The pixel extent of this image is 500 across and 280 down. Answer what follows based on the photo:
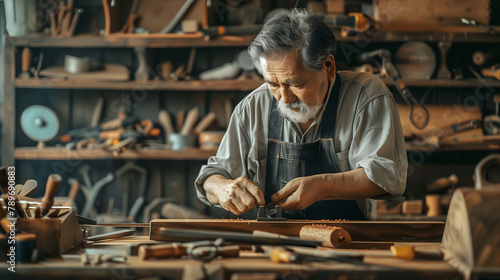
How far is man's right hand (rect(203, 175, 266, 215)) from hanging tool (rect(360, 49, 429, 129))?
2139 mm

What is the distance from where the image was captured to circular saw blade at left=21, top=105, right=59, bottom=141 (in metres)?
4.26

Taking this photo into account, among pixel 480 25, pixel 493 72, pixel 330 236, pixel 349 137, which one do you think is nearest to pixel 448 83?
pixel 493 72

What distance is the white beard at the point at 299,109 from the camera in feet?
7.59

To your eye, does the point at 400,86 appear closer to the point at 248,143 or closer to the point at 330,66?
the point at 330,66

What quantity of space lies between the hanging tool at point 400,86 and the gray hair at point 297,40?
171 centimetres

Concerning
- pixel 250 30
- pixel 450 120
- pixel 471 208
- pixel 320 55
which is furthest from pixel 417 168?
pixel 471 208

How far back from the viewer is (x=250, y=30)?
393 cm

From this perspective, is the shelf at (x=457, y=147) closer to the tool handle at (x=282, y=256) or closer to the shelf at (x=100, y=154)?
the shelf at (x=100, y=154)

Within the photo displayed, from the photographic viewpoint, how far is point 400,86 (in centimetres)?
387

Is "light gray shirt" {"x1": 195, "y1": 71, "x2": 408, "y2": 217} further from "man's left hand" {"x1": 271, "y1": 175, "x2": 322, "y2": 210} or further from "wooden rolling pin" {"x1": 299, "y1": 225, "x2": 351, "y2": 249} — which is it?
"wooden rolling pin" {"x1": 299, "y1": 225, "x2": 351, "y2": 249}

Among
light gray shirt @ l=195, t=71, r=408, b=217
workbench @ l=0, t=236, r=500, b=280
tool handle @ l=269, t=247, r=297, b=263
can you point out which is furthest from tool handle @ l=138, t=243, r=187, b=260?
light gray shirt @ l=195, t=71, r=408, b=217

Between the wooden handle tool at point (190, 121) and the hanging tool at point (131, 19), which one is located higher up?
the hanging tool at point (131, 19)

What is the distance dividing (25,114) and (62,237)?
3.10m

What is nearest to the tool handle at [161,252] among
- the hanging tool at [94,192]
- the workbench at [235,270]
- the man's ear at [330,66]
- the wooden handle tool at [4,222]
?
the workbench at [235,270]
